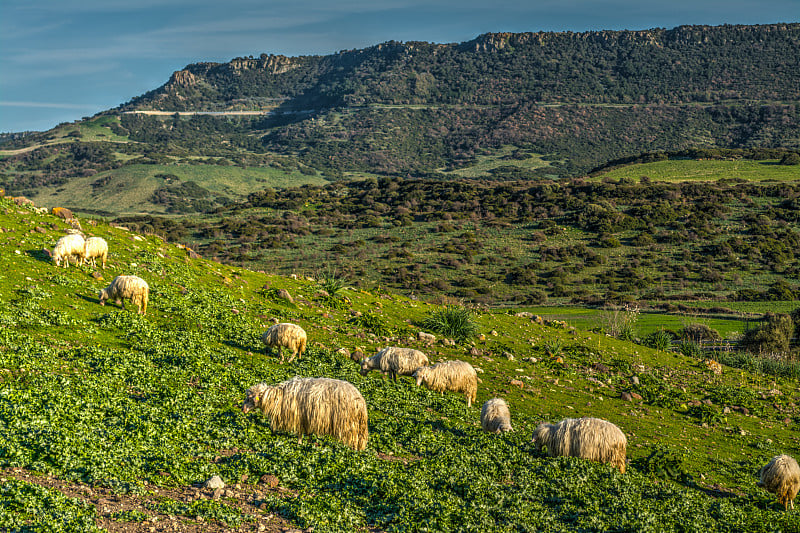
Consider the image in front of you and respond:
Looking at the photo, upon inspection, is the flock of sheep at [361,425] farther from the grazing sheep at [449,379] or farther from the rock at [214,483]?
→ the rock at [214,483]

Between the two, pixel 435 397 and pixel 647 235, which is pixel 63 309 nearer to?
pixel 435 397

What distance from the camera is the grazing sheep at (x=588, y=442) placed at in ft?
49.5

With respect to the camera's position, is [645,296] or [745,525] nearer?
[745,525]

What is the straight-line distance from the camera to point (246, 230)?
339 feet

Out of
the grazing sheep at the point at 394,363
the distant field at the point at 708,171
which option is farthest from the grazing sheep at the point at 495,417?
the distant field at the point at 708,171

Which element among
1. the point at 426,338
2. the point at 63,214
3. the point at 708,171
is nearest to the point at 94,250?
the point at 63,214

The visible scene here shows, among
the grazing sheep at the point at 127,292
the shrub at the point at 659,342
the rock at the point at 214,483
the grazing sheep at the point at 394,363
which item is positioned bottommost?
the shrub at the point at 659,342

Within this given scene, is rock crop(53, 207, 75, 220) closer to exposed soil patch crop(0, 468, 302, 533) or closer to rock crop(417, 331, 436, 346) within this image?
rock crop(417, 331, 436, 346)

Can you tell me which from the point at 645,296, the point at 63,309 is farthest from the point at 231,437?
the point at 645,296

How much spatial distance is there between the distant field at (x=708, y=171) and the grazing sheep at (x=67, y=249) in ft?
378

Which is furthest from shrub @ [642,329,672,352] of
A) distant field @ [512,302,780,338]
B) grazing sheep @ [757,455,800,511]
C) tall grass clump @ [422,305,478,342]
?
grazing sheep @ [757,455,800,511]

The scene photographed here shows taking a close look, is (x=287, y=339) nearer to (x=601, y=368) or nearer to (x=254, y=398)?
(x=254, y=398)

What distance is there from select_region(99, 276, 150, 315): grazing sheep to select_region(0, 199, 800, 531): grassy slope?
0.62m

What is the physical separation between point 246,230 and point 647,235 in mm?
66749
